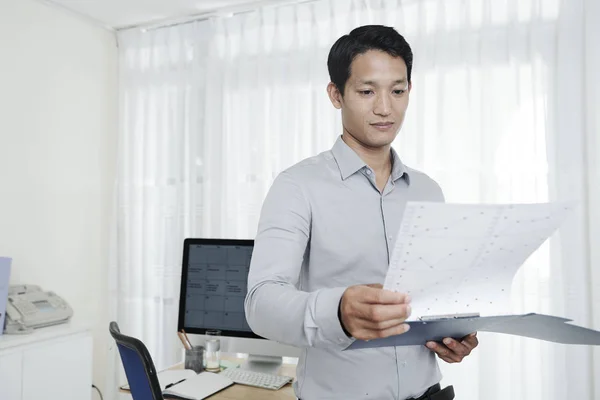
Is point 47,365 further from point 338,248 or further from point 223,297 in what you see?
point 338,248

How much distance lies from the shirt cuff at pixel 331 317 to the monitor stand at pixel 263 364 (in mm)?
1446

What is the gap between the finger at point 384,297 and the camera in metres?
0.76

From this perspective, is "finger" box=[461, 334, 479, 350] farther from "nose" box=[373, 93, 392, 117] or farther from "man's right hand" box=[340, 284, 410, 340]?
"nose" box=[373, 93, 392, 117]

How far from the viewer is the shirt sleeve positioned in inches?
33.9

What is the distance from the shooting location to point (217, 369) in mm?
2238

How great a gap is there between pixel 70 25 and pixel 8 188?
1.13 m

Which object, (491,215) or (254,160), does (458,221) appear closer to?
(491,215)

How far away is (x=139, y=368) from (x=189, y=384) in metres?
0.55

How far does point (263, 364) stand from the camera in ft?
7.57

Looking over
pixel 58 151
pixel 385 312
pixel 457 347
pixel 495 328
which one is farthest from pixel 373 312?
pixel 58 151

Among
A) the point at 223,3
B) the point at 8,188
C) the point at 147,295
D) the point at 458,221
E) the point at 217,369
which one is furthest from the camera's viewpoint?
the point at 147,295

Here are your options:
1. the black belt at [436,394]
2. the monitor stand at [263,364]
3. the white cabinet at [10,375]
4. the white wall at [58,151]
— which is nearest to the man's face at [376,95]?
the black belt at [436,394]

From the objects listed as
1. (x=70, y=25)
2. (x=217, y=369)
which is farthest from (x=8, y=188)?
(x=217, y=369)

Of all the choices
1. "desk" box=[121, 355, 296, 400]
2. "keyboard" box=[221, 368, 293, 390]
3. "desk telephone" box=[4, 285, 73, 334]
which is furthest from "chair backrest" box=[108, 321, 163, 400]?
"desk telephone" box=[4, 285, 73, 334]
